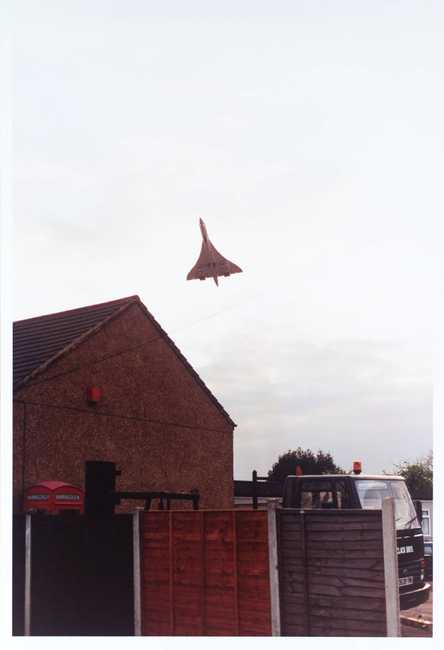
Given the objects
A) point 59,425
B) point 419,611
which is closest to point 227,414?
point 59,425

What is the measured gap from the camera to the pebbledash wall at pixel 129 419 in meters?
15.5

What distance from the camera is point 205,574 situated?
33.4ft

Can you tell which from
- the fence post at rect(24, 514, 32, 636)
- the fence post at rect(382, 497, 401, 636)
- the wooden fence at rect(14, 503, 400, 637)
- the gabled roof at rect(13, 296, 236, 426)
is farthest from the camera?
the gabled roof at rect(13, 296, 236, 426)

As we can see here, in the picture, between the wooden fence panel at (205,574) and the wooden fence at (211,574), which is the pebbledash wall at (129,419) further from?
the wooden fence panel at (205,574)

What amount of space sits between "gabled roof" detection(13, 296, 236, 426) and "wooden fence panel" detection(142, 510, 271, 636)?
5652mm

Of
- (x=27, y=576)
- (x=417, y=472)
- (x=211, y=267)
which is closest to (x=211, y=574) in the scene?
(x=27, y=576)

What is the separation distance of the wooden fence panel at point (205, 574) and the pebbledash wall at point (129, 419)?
476 cm

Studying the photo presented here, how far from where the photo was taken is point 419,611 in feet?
39.9

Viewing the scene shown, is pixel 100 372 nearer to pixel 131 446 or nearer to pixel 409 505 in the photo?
pixel 131 446

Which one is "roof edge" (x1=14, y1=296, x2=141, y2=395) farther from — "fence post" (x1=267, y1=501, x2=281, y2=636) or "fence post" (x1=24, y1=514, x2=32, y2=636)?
"fence post" (x1=267, y1=501, x2=281, y2=636)

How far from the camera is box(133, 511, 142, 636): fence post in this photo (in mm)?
10852

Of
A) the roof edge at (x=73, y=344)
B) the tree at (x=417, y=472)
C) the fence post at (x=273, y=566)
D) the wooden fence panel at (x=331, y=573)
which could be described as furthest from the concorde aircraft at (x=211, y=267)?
the tree at (x=417, y=472)

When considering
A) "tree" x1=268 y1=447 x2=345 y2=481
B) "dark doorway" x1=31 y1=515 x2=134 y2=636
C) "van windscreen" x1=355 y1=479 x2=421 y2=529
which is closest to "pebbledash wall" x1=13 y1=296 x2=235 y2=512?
"dark doorway" x1=31 y1=515 x2=134 y2=636

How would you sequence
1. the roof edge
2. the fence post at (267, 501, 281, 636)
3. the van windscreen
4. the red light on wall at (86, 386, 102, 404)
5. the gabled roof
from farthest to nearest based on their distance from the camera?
the red light on wall at (86, 386, 102, 404)
the gabled roof
the roof edge
the van windscreen
the fence post at (267, 501, 281, 636)
